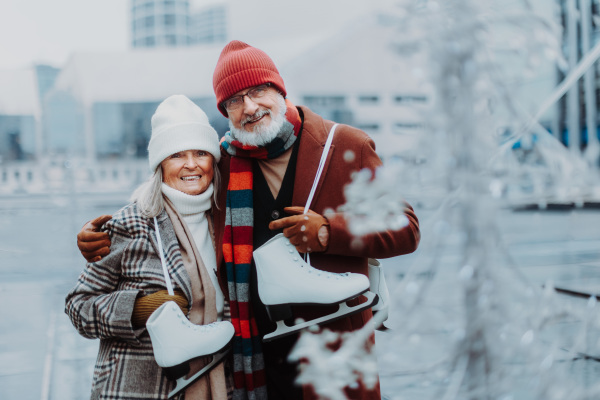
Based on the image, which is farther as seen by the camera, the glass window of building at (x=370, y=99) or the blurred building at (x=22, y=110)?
the blurred building at (x=22, y=110)

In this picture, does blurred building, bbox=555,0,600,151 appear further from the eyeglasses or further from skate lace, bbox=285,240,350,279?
the eyeglasses

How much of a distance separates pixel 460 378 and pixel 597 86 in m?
0.57

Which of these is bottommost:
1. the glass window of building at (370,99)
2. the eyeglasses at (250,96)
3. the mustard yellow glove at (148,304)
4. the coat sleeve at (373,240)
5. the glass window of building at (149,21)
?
the glass window of building at (149,21)

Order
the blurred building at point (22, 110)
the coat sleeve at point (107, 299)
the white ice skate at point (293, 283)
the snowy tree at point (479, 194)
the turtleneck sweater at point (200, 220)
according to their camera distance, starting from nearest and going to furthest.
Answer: the snowy tree at point (479, 194) → the white ice skate at point (293, 283) → the coat sleeve at point (107, 299) → the turtleneck sweater at point (200, 220) → the blurred building at point (22, 110)

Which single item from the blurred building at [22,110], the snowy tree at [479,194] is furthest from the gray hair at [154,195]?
the blurred building at [22,110]

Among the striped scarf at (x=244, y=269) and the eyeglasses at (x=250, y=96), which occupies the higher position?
the eyeglasses at (x=250, y=96)

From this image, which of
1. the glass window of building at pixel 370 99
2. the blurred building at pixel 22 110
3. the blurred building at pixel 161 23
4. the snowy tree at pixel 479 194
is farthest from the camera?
the blurred building at pixel 161 23

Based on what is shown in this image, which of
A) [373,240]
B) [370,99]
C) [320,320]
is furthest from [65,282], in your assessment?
[370,99]

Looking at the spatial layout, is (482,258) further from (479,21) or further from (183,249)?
(183,249)

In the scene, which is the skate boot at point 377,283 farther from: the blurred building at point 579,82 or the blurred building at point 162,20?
the blurred building at point 162,20

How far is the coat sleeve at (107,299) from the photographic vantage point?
1486mm

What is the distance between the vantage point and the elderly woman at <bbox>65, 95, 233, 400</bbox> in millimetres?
1493

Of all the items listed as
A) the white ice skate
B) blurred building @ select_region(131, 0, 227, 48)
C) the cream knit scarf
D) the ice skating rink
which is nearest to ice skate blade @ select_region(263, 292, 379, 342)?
the white ice skate

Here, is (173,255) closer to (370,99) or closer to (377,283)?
(377,283)
